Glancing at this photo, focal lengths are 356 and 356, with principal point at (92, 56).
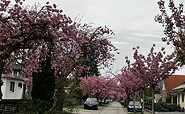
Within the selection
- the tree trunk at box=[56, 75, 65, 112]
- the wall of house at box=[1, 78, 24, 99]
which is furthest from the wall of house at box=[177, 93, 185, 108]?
the tree trunk at box=[56, 75, 65, 112]

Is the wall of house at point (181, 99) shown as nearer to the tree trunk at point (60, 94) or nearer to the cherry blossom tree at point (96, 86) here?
the cherry blossom tree at point (96, 86)

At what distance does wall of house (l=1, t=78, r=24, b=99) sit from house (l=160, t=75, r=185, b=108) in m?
23.2

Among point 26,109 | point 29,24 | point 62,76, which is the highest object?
point 29,24

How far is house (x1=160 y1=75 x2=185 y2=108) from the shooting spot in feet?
164

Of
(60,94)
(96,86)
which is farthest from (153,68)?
(96,86)

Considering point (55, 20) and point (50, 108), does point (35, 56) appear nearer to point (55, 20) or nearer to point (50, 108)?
point (55, 20)

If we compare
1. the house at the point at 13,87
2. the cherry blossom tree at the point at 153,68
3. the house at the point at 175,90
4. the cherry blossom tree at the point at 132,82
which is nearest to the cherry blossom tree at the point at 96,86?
the house at the point at 175,90

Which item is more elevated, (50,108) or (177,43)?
(177,43)

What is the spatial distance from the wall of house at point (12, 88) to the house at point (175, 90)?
23220 mm

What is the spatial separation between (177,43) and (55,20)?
233 inches

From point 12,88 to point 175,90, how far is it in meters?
23.6

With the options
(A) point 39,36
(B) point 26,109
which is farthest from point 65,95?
(A) point 39,36

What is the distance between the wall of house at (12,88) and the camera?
48.0 m

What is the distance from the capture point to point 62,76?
76.6 feet
